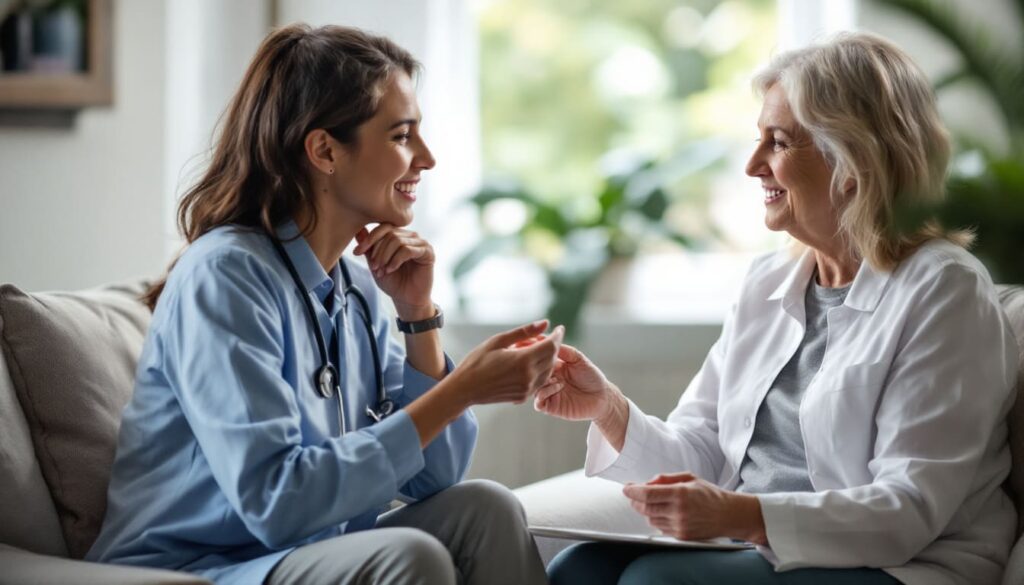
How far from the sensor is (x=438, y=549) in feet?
4.88

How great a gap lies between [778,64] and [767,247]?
152cm

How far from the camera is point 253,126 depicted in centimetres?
176

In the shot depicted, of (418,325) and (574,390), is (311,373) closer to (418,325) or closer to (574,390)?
(418,325)

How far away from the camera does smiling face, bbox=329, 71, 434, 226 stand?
1770mm

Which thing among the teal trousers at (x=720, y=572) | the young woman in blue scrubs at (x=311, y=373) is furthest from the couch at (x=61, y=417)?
the teal trousers at (x=720, y=572)

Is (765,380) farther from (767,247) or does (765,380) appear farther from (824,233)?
(767,247)

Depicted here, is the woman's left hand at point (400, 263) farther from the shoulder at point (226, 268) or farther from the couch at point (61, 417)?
the couch at point (61, 417)

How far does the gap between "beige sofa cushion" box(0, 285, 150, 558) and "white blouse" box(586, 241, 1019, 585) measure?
974mm

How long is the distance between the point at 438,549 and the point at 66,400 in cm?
66

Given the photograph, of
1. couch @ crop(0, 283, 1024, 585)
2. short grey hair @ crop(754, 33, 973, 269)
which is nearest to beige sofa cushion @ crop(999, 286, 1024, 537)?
couch @ crop(0, 283, 1024, 585)

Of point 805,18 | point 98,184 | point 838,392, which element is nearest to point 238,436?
point 838,392

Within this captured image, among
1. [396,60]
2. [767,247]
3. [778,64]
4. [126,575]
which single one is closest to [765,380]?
[778,64]

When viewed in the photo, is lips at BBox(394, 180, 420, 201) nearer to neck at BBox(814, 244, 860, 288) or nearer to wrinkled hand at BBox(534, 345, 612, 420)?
wrinkled hand at BBox(534, 345, 612, 420)

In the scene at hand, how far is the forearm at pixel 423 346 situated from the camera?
6.22 feet
